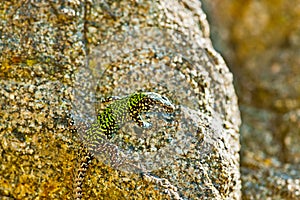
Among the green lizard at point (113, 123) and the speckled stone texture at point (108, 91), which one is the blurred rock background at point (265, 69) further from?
the green lizard at point (113, 123)

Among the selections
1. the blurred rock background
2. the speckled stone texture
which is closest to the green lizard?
the speckled stone texture

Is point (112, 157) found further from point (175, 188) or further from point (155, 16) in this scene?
point (155, 16)

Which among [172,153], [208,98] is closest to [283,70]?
[208,98]

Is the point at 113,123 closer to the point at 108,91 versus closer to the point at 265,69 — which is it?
the point at 108,91

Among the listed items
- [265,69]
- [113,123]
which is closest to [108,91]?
[113,123]

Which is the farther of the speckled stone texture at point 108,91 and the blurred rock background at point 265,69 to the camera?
the blurred rock background at point 265,69

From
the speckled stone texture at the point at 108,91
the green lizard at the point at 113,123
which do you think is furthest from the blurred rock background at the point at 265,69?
the green lizard at the point at 113,123
